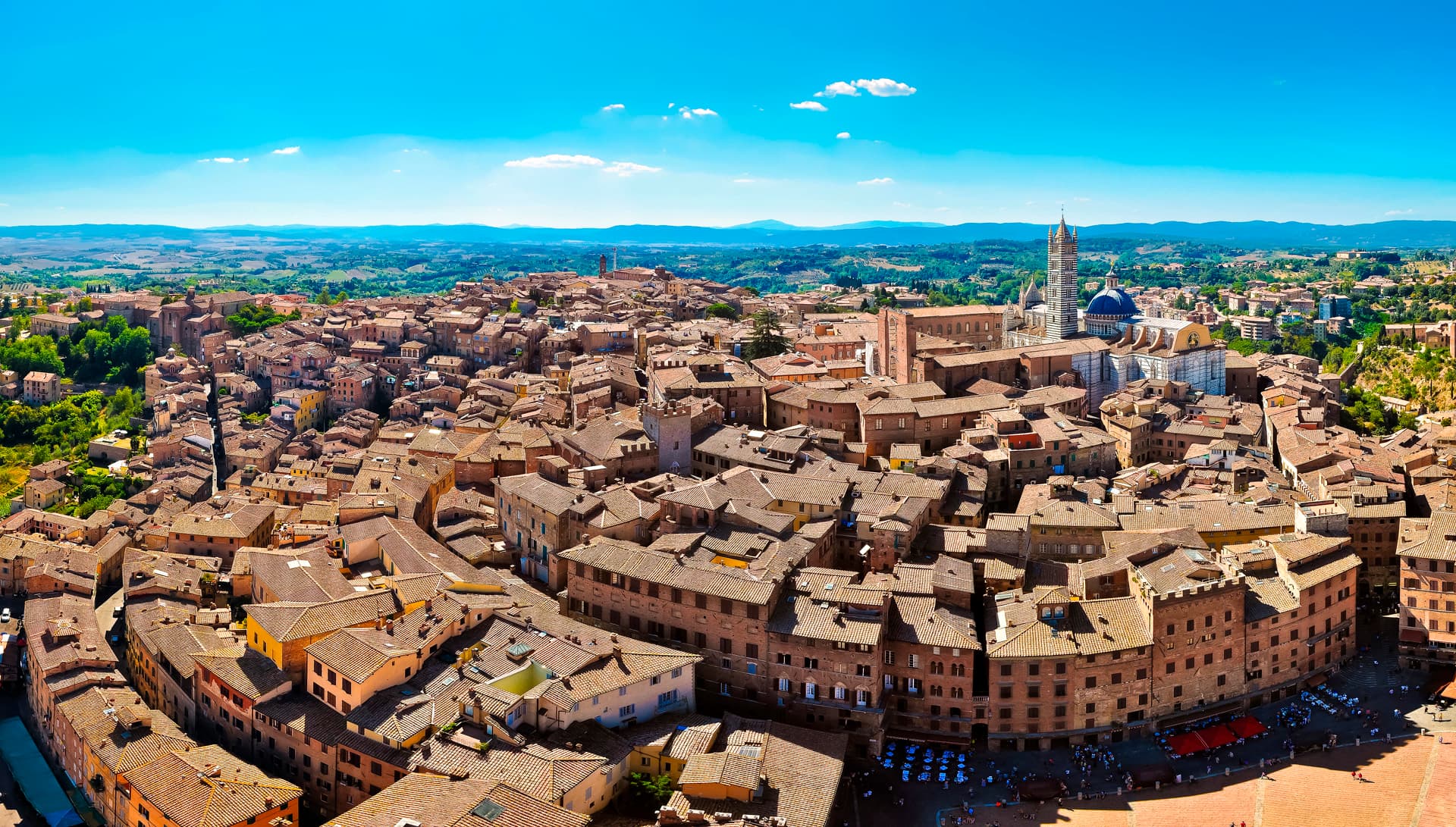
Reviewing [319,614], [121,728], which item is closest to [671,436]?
[319,614]

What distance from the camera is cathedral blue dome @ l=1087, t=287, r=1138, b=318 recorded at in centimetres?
9062

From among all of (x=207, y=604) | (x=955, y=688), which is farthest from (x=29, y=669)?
(x=955, y=688)

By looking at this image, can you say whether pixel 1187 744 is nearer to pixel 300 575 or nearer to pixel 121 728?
pixel 300 575

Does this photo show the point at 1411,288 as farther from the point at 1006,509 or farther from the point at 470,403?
the point at 470,403

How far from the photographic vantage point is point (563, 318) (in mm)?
106125

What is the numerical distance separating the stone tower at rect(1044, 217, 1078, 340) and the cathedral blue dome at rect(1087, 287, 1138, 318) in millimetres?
1788

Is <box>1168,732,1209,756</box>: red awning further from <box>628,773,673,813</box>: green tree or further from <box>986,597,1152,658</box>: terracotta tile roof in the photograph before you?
<box>628,773,673,813</box>: green tree

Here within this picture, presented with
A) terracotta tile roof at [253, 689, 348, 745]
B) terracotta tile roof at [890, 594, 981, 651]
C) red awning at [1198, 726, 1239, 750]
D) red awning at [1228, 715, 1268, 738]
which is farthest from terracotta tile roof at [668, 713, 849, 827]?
red awning at [1228, 715, 1268, 738]

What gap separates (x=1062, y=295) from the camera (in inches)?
3509

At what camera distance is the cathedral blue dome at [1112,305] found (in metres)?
90.6

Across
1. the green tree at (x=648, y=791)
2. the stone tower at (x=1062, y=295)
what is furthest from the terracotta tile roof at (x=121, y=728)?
the stone tower at (x=1062, y=295)

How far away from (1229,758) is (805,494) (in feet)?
65.3

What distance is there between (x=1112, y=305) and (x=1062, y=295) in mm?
4792

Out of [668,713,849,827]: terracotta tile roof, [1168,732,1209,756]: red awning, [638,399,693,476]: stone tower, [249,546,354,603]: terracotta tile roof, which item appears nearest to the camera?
[668,713,849,827]: terracotta tile roof
